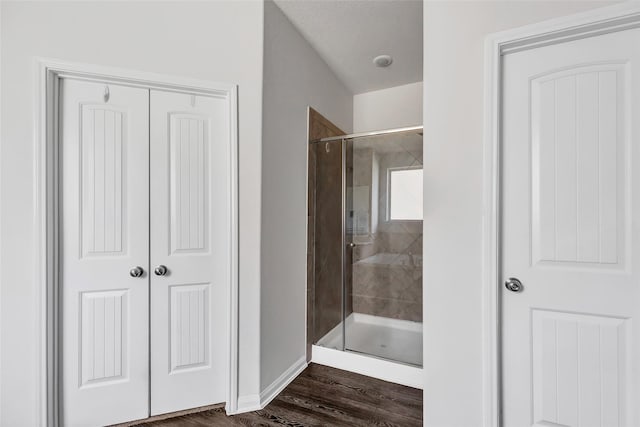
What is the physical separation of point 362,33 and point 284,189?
140 centimetres

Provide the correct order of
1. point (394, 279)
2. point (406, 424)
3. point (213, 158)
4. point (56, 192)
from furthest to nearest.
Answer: point (394, 279) < point (213, 158) < point (406, 424) < point (56, 192)

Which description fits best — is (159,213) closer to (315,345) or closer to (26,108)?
(26,108)

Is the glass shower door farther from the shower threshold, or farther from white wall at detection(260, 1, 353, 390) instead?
white wall at detection(260, 1, 353, 390)

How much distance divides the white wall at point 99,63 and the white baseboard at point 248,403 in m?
0.04

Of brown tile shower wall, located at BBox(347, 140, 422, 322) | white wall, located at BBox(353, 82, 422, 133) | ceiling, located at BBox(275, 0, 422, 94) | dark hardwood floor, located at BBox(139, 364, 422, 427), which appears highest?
ceiling, located at BBox(275, 0, 422, 94)

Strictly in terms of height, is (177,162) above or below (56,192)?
above

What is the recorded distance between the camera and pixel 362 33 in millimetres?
2279

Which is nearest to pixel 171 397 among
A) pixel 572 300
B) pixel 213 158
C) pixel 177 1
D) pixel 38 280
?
pixel 38 280

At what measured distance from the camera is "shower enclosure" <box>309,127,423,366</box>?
2594 millimetres

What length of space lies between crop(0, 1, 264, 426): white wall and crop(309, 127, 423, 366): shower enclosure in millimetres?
788

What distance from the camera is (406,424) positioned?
169 cm

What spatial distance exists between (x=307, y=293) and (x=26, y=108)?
Answer: 2.10 m

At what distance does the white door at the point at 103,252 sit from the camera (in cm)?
160

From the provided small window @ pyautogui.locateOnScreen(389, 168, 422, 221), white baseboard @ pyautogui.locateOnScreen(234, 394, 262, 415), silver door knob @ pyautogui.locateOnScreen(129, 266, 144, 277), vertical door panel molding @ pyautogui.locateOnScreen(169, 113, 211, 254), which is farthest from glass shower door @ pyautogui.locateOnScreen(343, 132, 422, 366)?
silver door knob @ pyautogui.locateOnScreen(129, 266, 144, 277)
